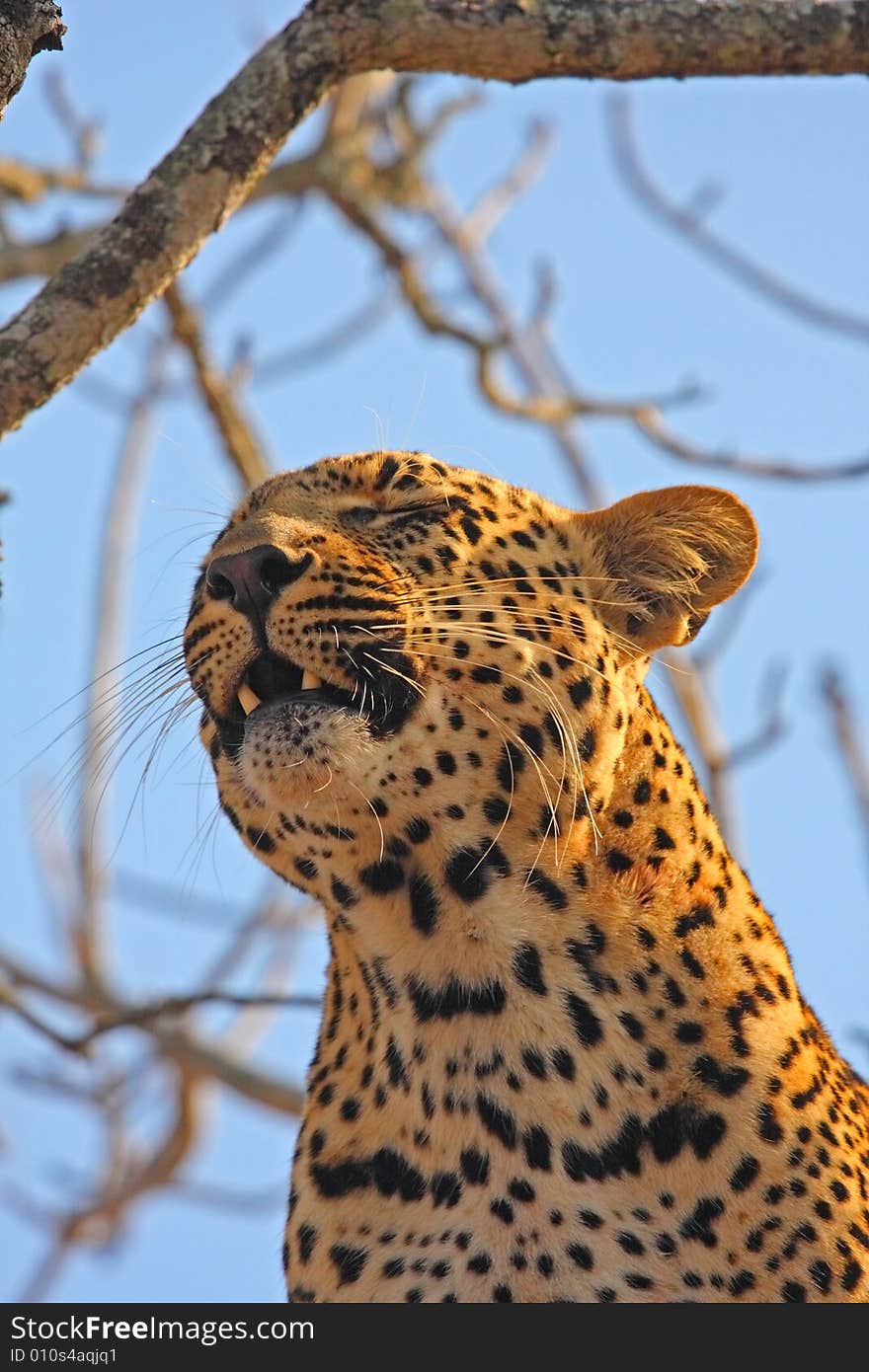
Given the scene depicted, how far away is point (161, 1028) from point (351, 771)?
5.73m

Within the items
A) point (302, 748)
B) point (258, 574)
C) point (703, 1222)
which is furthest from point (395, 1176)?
point (258, 574)

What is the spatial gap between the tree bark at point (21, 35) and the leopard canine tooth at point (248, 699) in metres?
1.85

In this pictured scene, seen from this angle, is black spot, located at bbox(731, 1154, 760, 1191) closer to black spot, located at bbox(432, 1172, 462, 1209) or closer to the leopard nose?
black spot, located at bbox(432, 1172, 462, 1209)

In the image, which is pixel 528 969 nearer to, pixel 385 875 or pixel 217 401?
pixel 385 875

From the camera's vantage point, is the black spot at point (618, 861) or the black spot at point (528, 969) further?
the black spot at point (618, 861)

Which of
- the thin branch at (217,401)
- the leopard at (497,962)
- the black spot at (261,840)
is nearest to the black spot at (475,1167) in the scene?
the leopard at (497,962)

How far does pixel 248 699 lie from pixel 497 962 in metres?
1.11

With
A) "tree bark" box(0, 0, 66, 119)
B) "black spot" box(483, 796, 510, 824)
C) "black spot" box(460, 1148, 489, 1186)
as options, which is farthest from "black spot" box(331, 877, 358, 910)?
"tree bark" box(0, 0, 66, 119)

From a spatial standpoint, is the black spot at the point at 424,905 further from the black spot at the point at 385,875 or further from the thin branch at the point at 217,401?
the thin branch at the point at 217,401

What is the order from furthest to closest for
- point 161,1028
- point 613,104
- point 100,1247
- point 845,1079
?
point 100,1247, point 613,104, point 161,1028, point 845,1079

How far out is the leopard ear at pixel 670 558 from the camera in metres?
6.87

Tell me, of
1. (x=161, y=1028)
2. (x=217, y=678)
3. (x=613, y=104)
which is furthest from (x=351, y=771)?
(x=613, y=104)

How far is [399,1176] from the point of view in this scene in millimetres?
6074
